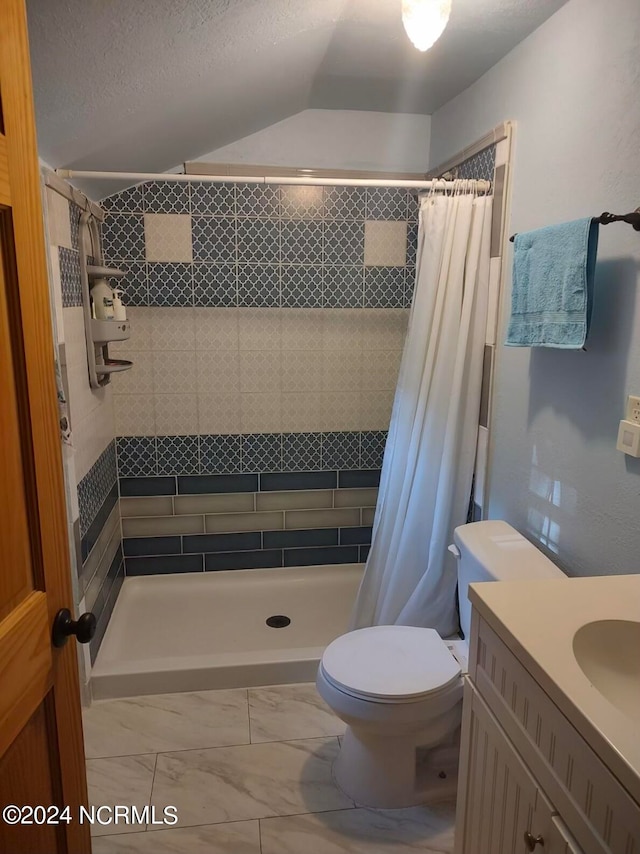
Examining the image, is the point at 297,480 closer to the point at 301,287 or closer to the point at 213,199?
the point at 301,287

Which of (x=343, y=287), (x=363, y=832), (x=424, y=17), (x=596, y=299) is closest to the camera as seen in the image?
(x=424, y=17)

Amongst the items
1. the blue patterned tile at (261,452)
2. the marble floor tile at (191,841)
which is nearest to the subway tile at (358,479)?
the blue patterned tile at (261,452)

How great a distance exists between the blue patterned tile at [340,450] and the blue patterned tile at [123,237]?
1.29m

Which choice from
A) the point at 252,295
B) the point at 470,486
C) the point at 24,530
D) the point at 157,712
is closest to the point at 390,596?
the point at 470,486

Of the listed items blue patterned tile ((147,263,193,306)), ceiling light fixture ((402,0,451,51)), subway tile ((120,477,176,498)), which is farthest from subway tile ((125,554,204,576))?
ceiling light fixture ((402,0,451,51))

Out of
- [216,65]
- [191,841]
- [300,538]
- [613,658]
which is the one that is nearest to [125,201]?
[216,65]

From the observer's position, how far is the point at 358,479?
10.2 ft

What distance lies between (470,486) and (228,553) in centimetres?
140

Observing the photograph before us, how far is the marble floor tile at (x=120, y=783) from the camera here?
5.51 ft

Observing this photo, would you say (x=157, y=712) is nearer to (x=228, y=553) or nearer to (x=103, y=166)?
(x=228, y=553)

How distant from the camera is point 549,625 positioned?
42.1 inches

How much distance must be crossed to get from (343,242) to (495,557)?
1.73m

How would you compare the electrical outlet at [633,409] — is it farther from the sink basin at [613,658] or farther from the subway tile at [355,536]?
the subway tile at [355,536]

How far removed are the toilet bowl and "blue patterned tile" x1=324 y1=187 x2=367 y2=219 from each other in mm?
1957
